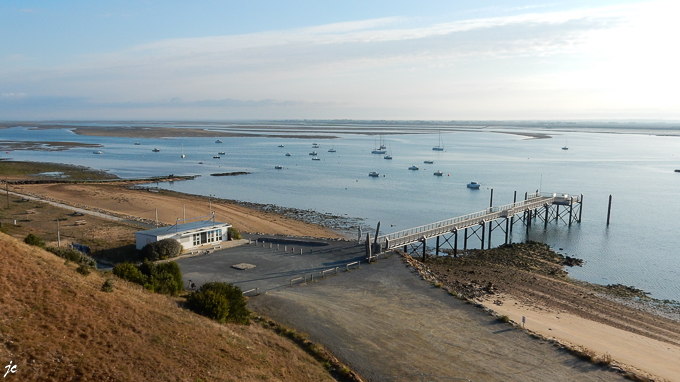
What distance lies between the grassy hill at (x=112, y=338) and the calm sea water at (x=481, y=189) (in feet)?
109

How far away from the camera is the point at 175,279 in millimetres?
26938

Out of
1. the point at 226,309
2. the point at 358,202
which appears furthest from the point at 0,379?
the point at 358,202

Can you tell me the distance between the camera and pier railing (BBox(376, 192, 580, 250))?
131ft

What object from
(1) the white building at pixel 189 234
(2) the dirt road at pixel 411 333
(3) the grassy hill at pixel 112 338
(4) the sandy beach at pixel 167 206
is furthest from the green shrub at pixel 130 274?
(4) the sandy beach at pixel 167 206

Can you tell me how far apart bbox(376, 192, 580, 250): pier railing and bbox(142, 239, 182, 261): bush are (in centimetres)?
1524

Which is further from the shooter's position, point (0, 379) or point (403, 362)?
point (403, 362)

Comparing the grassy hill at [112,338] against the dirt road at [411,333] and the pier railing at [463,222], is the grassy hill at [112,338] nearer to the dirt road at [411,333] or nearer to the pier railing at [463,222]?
the dirt road at [411,333]

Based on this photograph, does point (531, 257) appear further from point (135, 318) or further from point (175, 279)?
point (135, 318)

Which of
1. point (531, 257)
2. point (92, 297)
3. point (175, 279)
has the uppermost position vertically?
point (92, 297)

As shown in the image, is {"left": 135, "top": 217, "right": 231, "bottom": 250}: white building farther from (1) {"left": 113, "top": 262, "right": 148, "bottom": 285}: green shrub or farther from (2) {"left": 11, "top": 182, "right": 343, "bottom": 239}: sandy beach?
(2) {"left": 11, "top": 182, "right": 343, "bottom": 239}: sandy beach

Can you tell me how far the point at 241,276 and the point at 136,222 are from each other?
2279cm

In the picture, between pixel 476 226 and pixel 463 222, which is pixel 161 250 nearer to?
pixel 463 222

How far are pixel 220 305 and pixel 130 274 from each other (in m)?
6.64

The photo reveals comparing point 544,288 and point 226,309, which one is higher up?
point 226,309
